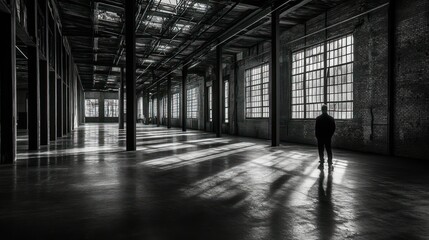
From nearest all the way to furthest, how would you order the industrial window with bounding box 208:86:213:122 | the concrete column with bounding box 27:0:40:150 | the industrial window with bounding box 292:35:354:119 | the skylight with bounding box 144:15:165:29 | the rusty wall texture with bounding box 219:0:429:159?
the rusty wall texture with bounding box 219:0:429:159 → the concrete column with bounding box 27:0:40:150 → the industrial window with bounding box 292:35:354:119 → the skylight with bounding box 144:15:165:29 → the industrial window with bounding box 208:86:213:122

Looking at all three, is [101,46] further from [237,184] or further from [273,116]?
[237,184]

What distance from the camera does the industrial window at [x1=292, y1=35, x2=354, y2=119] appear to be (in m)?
13.3

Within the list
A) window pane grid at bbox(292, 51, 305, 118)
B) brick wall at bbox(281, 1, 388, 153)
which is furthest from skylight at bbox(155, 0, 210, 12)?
window pane grid at bbox(292, 51, 305, 118)

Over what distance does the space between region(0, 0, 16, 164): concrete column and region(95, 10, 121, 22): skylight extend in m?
7.13

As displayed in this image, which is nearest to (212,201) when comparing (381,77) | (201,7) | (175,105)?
(381,77)

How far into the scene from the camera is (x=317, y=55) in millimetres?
15055

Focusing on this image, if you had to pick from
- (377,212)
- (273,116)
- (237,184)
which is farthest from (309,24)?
(377,212)

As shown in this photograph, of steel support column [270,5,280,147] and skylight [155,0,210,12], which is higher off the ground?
skylight [155,0,210,12]

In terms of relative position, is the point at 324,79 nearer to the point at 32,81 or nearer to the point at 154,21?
the point at 154,21

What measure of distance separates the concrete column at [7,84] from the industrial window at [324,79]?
1232cm

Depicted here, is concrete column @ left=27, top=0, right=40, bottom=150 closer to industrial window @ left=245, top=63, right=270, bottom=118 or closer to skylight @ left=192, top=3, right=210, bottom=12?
skylight @ left=192, top=3, right=210, bottom=12

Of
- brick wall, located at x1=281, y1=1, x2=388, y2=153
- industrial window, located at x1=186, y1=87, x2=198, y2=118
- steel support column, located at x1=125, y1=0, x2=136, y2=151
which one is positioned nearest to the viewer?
brick wall, located at x1=281, y1=1, x2=388, y2=153

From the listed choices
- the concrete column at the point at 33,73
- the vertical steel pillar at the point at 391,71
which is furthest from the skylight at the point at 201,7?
the vertical steel pillar at the point at 391,71

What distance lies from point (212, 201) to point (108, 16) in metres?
13.7
